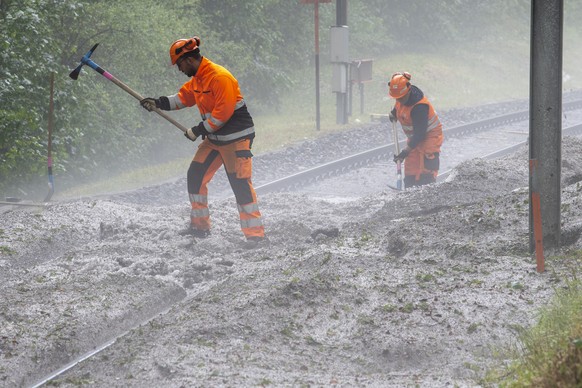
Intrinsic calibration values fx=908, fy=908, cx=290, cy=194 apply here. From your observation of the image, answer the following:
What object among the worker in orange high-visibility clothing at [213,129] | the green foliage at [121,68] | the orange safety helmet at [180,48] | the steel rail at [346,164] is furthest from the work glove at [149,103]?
the steel rail at [346,164]

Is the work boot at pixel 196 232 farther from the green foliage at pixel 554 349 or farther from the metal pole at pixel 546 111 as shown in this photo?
the green foliage at pixel 554 349

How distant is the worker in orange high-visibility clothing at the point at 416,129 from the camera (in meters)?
10.8

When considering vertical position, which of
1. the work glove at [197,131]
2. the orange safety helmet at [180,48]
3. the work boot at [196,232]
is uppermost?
the orange safety helmet at [180,48]

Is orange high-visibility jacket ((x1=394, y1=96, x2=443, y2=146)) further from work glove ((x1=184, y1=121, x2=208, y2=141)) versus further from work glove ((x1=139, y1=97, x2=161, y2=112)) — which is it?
work glove ((x1=139, y1=97, x2=161, y2=112))

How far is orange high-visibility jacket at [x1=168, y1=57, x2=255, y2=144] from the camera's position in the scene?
28.7 feet

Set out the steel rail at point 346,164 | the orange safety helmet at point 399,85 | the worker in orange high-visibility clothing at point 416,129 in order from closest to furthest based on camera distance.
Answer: the orange safety helmet at point 399,85 < the worker in orange high-visibility clothing at point 416,129 < the steel rail at point 346,164

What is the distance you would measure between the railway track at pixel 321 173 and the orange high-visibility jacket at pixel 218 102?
6.13 feet

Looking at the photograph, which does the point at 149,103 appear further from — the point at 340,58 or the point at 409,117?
the point at 340,58

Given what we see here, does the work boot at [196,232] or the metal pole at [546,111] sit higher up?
the metal pole at [546,111]

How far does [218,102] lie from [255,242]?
153cm

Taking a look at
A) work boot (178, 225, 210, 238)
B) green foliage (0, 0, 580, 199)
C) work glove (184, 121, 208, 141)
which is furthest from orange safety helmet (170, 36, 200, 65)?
green foliage (0, 0, 580, 199)

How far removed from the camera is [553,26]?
688 centimetres

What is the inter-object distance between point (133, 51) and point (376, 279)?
9.91 meters

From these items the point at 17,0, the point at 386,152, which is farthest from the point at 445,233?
the point at 386,152
